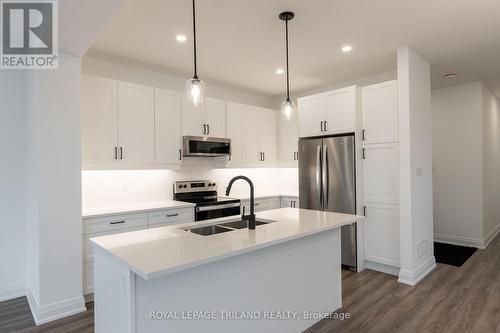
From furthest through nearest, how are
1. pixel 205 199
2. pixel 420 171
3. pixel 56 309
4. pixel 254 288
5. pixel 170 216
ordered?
pixel 205 199 → pixel 420 171 → pixel 170 216 → pixel 56 309 → pixel 254 288

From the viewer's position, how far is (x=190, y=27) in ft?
9.52

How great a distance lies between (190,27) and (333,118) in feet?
7.48

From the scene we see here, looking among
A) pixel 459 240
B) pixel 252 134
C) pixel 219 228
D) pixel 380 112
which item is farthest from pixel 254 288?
pixel 459 240

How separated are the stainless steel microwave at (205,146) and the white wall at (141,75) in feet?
2.88

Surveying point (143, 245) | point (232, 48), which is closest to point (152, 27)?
point (232, 48)

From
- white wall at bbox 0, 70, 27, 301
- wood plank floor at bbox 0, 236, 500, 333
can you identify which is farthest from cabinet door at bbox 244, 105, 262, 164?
white wall at bbox 0, 70, 27, 301

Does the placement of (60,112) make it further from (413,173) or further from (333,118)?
(413,173)

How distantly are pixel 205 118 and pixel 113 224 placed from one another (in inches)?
76.9

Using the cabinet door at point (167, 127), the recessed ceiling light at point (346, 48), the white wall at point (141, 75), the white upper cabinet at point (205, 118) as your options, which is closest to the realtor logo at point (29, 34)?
the white wall at point (141, 75)

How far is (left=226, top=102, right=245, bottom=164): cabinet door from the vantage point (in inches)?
184

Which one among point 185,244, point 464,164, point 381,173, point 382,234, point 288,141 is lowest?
point 382,234

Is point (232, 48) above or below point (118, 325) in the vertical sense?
above

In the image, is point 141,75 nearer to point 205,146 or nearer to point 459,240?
point 205,146

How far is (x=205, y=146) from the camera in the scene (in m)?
4.21
